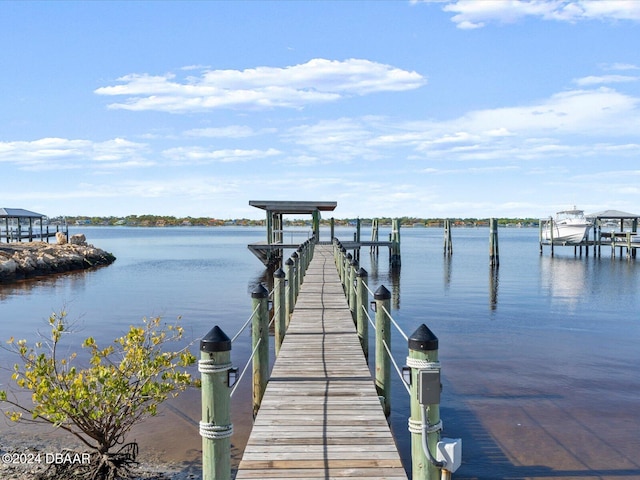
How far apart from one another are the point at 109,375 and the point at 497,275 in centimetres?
3615

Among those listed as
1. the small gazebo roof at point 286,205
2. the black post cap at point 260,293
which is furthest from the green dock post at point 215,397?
the small gazebo roof at point 286,205

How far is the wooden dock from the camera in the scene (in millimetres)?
5238

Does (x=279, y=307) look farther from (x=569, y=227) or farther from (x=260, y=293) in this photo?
(x=569, y=227)

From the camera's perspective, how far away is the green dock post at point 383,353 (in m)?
7.79

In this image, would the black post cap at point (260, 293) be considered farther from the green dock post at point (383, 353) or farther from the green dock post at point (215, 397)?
the green dock post at point (215, 397)

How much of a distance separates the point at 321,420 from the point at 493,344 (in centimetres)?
1184

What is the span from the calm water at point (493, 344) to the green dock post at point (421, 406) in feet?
13.9

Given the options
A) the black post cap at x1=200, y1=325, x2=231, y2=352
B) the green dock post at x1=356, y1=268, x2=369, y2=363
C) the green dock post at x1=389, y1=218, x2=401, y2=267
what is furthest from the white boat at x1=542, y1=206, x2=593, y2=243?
the black post cap at x1=200, y1=325, x2=231, y2=352

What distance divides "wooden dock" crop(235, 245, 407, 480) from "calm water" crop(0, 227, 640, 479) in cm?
169

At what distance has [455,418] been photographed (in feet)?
34.0

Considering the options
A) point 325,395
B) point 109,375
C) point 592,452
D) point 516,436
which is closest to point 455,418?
point 516,436

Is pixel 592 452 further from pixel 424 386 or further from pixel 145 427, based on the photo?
pixel 145 427

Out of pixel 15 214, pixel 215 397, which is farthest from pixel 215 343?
pixel 15 214

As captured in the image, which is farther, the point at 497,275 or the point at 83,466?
the point at 497,275
